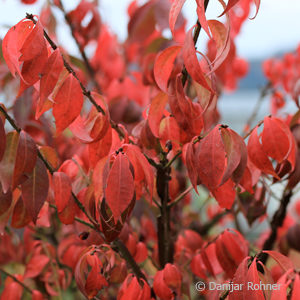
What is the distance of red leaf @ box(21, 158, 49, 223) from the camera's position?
0.48 metres

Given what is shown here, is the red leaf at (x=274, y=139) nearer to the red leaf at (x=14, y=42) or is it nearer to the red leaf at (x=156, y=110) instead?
the red leaf at (x=156, y=110)

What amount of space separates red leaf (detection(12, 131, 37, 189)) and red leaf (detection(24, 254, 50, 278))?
327 mm

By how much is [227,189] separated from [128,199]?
16cm

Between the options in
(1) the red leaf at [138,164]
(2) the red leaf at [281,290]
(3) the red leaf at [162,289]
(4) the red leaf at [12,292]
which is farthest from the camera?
(4) the red leaf at [12,292]

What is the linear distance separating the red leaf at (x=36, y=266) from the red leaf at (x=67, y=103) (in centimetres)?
38

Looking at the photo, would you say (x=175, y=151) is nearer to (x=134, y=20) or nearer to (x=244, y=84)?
(x=134, y=20)

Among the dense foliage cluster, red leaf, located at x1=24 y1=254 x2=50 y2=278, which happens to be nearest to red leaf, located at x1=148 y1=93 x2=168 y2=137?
the dense foliage cluster

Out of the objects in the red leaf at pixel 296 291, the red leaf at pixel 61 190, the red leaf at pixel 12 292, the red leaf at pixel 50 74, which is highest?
the red leaf at pixel 50 74

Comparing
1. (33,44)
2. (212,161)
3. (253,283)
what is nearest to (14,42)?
(33,44)

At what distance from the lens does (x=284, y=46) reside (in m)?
2.52

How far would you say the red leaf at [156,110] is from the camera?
20.4 inches

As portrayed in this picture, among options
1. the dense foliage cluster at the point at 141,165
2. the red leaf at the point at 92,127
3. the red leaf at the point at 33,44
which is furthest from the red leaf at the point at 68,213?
the red leaf at the point at 33,44

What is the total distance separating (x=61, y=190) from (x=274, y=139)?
0.28 m

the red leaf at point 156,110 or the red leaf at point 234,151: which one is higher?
the red leaf at point 156,110
